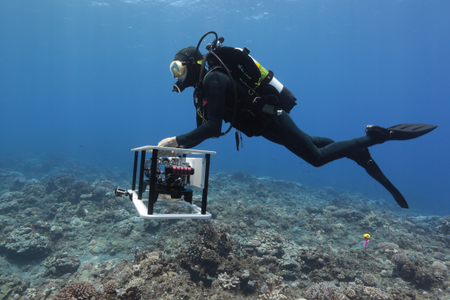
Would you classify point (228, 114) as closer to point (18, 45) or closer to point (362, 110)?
point (18, 45)

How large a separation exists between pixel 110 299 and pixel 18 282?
5.06 metres

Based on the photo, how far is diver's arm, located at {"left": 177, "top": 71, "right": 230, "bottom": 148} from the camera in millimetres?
2375

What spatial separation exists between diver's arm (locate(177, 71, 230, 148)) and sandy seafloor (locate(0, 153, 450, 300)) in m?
2.84

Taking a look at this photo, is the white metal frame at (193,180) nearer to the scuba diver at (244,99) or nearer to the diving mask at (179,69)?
the scuba diver at (244,99)

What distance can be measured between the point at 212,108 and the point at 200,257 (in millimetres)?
4031

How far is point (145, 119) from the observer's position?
579ft

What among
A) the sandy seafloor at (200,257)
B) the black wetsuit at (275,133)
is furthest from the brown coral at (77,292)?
the black wetsuit at (275,133)

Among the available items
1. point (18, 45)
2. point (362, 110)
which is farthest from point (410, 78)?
point (18, 45)

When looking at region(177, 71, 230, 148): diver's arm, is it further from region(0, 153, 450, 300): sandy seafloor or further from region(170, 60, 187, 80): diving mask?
region(0, 153, 450, 300): sandy seafloor

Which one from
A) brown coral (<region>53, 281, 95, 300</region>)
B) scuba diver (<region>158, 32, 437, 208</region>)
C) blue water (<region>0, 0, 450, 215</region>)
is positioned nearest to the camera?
scuba diver (<region>158, 32, 437, 208</region>)

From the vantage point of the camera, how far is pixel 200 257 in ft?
16.2

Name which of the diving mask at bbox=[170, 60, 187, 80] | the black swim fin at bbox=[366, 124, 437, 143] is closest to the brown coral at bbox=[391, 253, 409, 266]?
the black swim fin at bbox=[366, 124, 437, 143]

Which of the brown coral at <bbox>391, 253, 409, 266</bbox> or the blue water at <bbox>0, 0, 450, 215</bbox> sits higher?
the blue water at <bbox>0, 0, 450, 215</bbox>

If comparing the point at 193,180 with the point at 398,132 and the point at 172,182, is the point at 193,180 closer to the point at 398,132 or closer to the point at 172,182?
the point at 172,182
